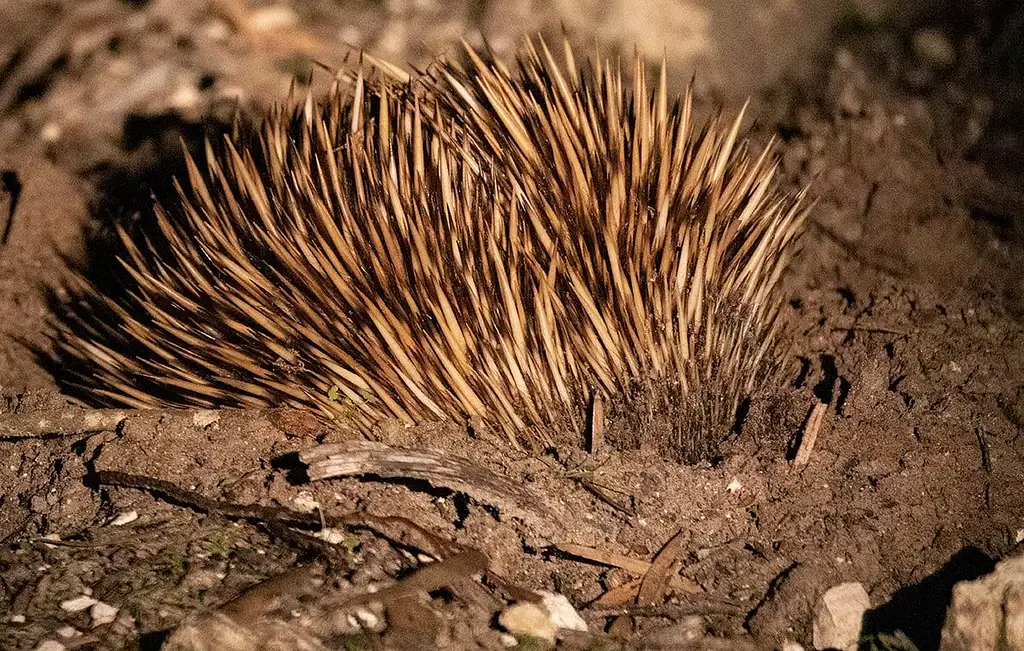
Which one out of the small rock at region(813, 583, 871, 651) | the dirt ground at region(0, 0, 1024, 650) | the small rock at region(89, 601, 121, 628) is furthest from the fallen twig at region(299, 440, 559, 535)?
the small rock at region(813, 583, 871, 651)

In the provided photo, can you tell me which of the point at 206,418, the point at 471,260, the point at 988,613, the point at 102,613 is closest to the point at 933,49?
the point at 471,260

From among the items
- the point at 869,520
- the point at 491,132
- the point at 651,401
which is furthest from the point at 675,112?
the point at 869,520

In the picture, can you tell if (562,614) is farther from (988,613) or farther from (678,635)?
(988,613)

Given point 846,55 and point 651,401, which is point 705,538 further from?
point 846,55

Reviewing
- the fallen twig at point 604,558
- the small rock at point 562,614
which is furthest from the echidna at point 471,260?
the small rock at point 562,614

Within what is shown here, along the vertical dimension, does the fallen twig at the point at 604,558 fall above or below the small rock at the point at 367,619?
above

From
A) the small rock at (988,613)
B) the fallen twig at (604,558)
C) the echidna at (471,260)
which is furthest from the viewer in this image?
the fallen twig at (604,558)

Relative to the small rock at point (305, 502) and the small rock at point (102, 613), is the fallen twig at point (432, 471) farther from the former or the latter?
the small rock at point (102, 613)
